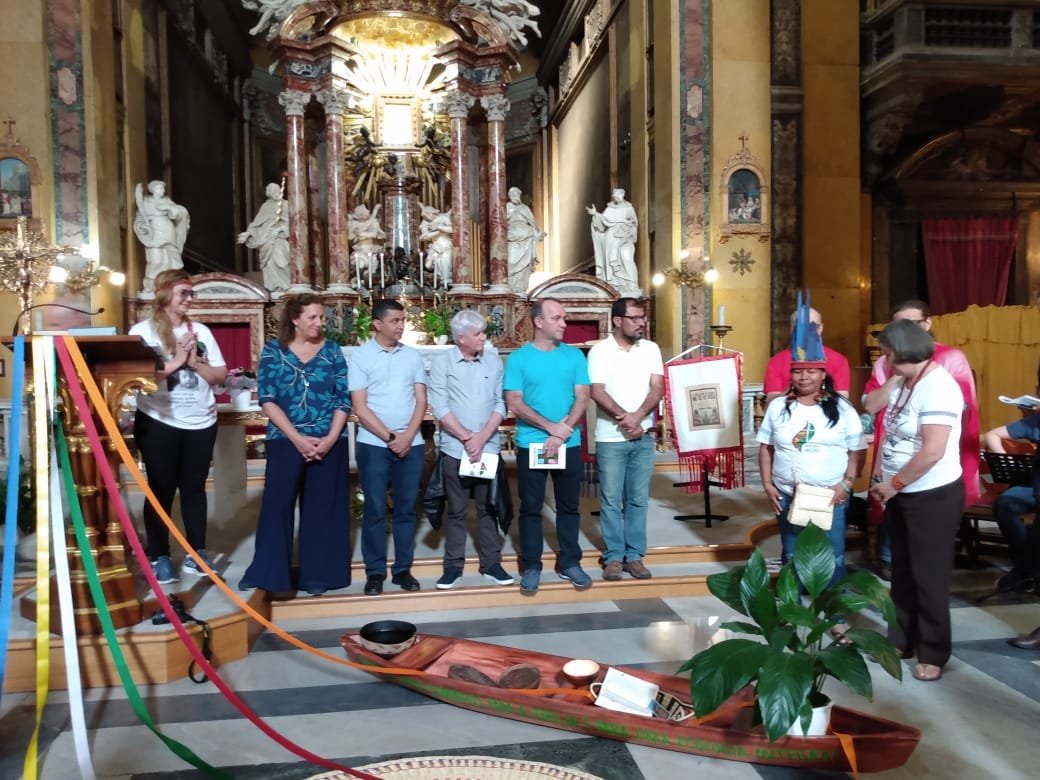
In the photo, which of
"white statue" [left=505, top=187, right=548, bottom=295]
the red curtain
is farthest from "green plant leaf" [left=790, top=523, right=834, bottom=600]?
the red curtain

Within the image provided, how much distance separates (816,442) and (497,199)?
8541 mm

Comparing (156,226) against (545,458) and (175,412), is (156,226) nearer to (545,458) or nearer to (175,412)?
(175,412)

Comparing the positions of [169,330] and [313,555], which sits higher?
[169,330]

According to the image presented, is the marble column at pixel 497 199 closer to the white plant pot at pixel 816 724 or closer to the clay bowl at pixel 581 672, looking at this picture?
the clay bowl at pixel 581 672

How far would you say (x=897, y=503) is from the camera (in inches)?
125

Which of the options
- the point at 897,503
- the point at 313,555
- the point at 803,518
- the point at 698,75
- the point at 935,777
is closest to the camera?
the point at 935,777

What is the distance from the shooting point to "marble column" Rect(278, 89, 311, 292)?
11.1m

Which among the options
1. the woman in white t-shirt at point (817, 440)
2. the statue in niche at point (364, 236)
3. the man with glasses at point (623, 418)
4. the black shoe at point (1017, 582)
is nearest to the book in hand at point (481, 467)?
the man with glasses at point (623, 418)

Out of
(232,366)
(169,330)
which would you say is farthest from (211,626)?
(232,366)

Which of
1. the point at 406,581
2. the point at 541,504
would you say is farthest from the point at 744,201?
the point at 406,581

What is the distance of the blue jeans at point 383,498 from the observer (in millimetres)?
4082

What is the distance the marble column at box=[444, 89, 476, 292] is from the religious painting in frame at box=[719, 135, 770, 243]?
140 inches

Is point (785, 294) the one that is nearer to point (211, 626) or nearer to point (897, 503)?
point (897, 503)

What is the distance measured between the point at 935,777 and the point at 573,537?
2.14 m
